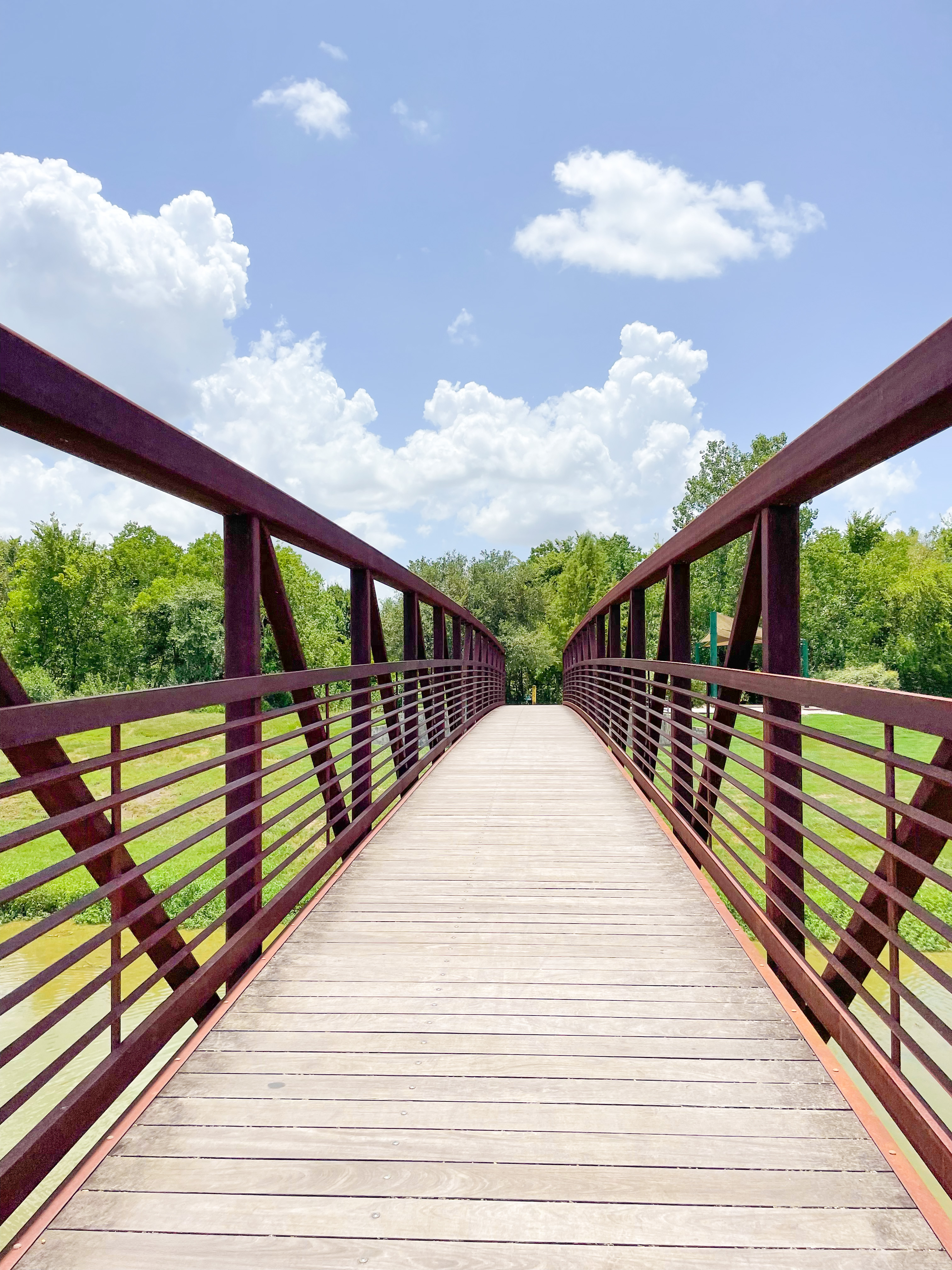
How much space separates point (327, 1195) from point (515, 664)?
39125 mm

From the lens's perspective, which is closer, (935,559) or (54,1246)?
(54,1246)

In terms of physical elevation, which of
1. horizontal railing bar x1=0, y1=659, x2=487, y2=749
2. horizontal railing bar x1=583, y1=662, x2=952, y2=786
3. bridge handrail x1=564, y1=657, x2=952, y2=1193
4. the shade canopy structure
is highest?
the shade canopy structure

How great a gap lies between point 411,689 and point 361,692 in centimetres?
229

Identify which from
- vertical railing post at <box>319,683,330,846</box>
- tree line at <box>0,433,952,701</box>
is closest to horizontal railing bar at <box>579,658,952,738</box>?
vertical railing post at <box>319,683,330,846</box>

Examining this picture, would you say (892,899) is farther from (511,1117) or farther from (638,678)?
(638,678)

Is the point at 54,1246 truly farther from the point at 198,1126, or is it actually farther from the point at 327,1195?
the point at 327,1195

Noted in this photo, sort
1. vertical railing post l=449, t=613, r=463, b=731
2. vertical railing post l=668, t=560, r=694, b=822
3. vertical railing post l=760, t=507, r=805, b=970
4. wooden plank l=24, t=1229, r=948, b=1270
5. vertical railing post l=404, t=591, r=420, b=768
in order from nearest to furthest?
1. wooden plank l=24, t=1229, r=948, b=1270
2. vertical railing post l=760, t=507, r=805, b=970
3. vertical railing post l=668, t=560, r=694, b=822
4. vertical railing post l=404, t=591, r=420, b=768
5. vertical railing post l=449, t=613, r=463, b=731

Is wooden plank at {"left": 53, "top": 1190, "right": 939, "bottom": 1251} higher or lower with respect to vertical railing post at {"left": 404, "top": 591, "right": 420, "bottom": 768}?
lower

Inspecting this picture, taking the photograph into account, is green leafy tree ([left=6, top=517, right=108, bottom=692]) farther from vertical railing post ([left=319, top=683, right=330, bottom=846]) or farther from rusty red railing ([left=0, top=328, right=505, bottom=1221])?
vertical railing post ([left=319, top=683, right=330, bottom=846])

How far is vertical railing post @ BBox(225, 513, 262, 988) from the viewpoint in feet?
9.96

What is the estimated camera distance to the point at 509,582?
1761 inches

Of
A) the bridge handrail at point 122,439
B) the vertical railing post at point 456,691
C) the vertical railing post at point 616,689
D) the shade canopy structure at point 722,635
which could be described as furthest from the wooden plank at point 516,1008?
the shade canopy structure at point 722,635

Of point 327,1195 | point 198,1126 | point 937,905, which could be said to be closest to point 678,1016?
point 327,1195

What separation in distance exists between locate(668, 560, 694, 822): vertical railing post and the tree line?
27.7m
